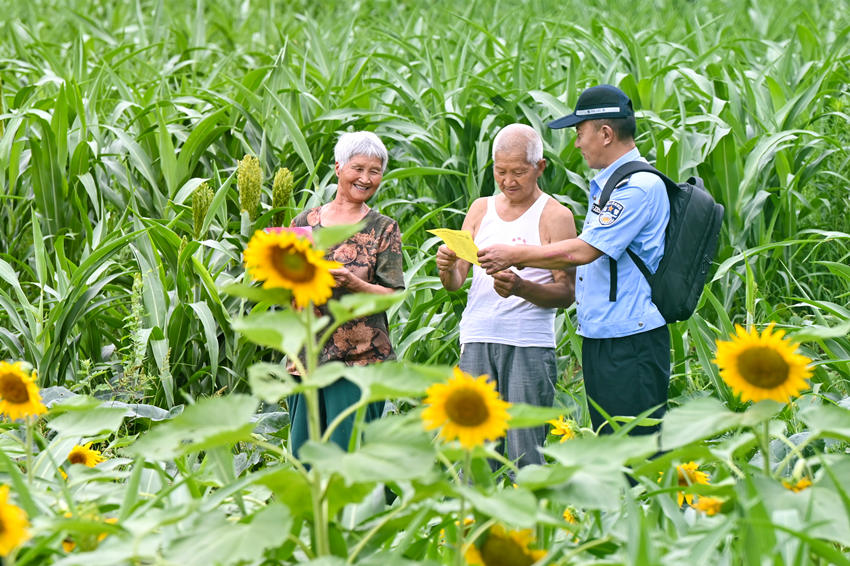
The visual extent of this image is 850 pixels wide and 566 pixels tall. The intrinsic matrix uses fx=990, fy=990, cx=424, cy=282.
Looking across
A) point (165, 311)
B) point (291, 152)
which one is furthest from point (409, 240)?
point (165, 311)

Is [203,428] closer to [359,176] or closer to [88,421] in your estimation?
[88,421]

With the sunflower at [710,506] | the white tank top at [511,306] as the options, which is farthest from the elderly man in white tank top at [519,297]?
the sunflower at [710,506]

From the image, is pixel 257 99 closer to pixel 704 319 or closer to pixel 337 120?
pixel 337 120

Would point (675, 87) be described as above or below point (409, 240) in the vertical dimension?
above

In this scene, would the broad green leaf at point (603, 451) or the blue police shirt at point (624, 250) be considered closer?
the broad green leaf at point (603, 451)

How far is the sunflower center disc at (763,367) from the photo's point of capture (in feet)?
4.50

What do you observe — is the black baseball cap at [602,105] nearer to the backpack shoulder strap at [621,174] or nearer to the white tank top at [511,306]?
the backpack shoulder strap at [621,174]

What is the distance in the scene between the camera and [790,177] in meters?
4.02

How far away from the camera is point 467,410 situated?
123 cm

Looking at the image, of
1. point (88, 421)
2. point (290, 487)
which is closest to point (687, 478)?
point (290, 487)

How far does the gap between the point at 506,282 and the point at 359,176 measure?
20.5 inches

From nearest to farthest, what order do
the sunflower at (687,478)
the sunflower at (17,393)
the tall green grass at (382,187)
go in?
the sunflower at (17,393), the sunflower at (687,478), the tall green grass at (382,187)

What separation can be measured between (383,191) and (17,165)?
1.54 m

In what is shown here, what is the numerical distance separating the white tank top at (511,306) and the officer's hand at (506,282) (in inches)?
5.7
